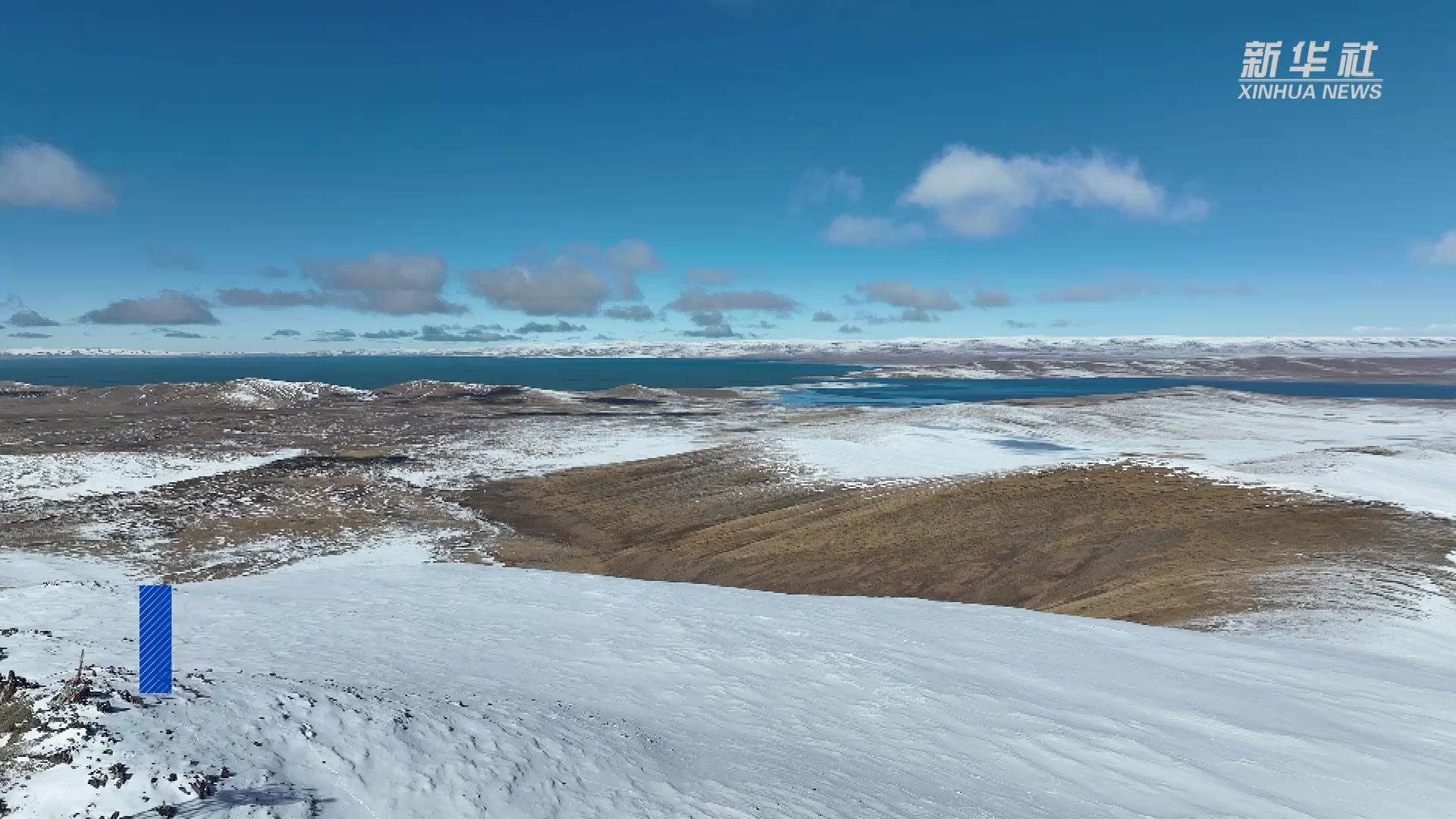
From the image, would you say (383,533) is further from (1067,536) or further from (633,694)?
(1067,536)

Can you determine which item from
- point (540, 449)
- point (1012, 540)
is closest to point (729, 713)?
point (1012, 540)

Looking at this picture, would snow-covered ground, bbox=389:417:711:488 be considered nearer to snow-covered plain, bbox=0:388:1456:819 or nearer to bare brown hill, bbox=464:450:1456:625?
bare brown hill, bbox=464:450:1456:625

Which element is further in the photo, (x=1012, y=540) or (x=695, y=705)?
(x=1012, y=540)

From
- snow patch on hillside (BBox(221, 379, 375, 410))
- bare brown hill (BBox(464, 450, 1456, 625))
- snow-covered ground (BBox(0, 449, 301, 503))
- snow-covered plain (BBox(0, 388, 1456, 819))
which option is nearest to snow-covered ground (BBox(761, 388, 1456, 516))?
bare brown hill (BBox(464, 450, 1456, 625))

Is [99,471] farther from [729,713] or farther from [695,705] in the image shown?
[729,713]

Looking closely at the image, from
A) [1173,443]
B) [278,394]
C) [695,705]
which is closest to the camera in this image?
[695,705]

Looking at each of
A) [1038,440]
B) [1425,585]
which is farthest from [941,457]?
[1425,585]
